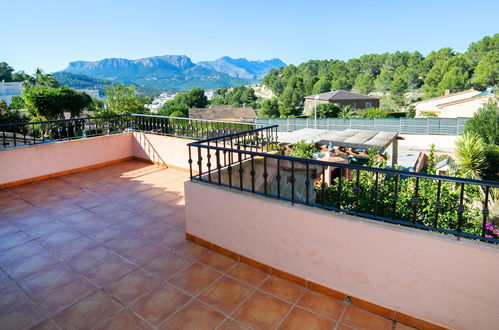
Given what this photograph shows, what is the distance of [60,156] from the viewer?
237 inches

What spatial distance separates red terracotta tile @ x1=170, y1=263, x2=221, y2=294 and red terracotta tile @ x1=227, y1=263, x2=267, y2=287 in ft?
0.56

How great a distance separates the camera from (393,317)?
2174mm

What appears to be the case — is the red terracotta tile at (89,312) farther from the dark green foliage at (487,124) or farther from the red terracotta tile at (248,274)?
the dark green foliage at (487,124)

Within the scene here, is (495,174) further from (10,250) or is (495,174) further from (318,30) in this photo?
(318,30)

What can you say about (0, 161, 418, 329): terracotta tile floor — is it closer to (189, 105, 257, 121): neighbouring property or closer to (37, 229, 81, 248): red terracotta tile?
(37, 229, 81, 248): red terracotta tile

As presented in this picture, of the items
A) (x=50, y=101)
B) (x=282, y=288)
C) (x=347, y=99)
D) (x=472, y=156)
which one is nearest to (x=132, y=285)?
(x=282, y=288)

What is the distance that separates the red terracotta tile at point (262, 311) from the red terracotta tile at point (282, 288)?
7 cm

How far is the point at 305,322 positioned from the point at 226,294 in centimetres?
70

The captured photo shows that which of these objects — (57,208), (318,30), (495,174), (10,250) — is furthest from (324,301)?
(318,30)

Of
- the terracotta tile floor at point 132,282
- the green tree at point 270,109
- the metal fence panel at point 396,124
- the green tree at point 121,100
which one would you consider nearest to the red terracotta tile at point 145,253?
the terracotta tile floor at point 132,282

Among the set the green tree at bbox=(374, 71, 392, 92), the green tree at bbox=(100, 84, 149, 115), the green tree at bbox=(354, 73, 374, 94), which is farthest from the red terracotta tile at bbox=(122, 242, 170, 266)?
the green tree at bbox=(354, 73, 374, 94)

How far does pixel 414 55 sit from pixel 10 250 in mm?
74780

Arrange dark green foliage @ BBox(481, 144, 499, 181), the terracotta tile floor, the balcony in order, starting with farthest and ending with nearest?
1. dark green foliage @ BBox(481, 144, 499, 181)
2. the terracotta tile floor
3. the balcony

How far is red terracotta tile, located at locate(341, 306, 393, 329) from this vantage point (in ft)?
6.97
